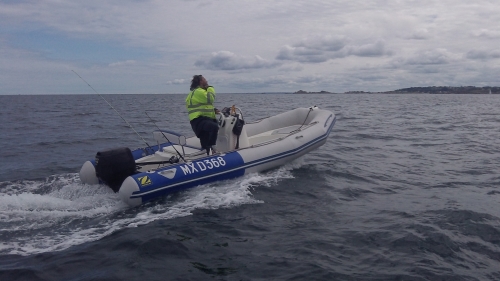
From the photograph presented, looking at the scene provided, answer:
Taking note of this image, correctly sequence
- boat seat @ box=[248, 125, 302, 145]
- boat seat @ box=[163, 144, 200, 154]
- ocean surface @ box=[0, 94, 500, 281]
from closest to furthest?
ocean surface @ box=[0, 94, 500, 281]
boat seat @ box=[163, 144, 200, 154]
boat seat @ box=[248, 125, 302, 145]

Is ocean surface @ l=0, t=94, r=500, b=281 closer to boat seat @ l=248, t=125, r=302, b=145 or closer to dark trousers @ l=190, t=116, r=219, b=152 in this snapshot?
dark trousers @ l=190, t=116, r=219, b=152

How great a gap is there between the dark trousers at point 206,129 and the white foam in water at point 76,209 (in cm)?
85

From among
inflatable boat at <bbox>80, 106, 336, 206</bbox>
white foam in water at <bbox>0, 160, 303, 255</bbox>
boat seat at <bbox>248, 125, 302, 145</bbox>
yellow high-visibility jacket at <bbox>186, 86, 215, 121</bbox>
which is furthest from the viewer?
boat seat at <bbox>248, 125, 302, 145</bbox>

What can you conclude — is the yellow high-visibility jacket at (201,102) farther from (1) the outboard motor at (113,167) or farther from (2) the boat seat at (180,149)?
(1) the outboard motor at (113,167)

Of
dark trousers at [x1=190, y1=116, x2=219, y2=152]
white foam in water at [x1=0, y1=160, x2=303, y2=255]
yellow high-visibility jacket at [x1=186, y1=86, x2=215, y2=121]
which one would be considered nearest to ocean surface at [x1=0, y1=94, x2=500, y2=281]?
white foam in water at [x1=0, y1=160, x2=303, y2=255]

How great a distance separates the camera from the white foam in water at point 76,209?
4664 millimetres

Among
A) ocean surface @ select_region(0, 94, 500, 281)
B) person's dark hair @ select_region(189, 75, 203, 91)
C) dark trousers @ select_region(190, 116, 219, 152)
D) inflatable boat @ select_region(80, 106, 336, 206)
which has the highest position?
person's dark hair @ select_region(189, 75, 203, 91)

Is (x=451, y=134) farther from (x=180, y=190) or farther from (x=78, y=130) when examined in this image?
(x=78, y=130)

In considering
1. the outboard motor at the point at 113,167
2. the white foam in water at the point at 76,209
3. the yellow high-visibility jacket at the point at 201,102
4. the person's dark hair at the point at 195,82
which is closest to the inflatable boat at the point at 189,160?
the outboard motor at the point at 113,167

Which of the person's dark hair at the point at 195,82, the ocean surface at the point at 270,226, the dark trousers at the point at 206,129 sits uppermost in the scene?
the person's dark hair at the point at 195,82

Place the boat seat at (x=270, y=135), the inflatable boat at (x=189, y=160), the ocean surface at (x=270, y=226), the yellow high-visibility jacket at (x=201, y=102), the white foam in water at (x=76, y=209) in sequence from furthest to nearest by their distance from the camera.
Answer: the boat seat at (x=270, y=135) → the yellow high-visibility jacket at (x=201, y=102) → the inflatable boat at (x=189, y=160) → the white foam in water at (x=76, y=209) → the ocean surface at (x=270, y=226)

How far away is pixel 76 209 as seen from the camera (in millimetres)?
5508

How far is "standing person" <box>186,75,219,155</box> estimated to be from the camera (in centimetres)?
710

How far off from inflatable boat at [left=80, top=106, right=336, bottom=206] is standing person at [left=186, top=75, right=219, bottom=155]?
1.15 feet
